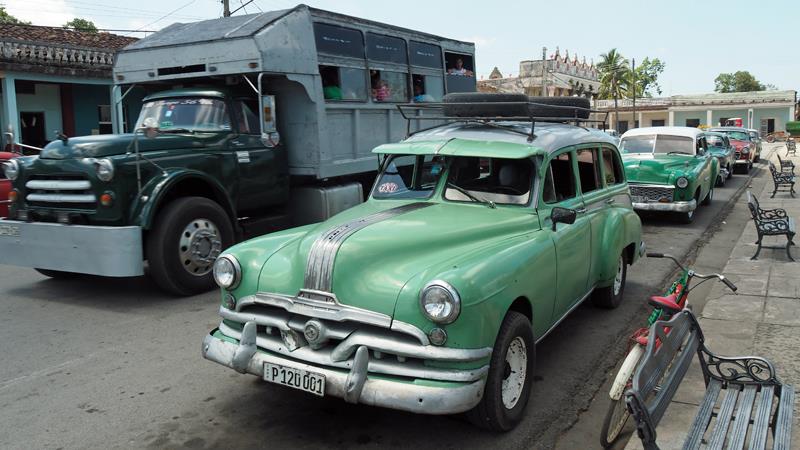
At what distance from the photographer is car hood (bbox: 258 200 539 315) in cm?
360

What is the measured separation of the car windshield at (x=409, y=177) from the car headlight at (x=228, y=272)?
1.56 metres

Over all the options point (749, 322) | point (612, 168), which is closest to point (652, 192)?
point (612, 168)

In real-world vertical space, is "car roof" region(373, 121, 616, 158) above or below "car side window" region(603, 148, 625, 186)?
above

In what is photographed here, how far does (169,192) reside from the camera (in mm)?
7031

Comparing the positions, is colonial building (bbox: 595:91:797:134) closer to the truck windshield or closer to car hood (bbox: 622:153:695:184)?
car hood (bbox: 622:153:695:184)

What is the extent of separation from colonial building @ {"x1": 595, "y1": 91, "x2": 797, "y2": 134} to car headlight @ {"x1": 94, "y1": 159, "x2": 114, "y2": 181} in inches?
2303

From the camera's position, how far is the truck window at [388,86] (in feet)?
→ 33.8

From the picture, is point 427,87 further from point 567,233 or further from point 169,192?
point 567,233

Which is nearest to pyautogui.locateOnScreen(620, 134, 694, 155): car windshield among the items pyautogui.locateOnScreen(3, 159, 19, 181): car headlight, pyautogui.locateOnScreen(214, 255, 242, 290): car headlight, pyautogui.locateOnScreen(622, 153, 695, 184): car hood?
pyautogui.locateOnScreen(622, 153, 695, 184): car hood

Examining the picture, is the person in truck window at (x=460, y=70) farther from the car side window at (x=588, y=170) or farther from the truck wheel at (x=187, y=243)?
the car side window at (x=588, y=170)

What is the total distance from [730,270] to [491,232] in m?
5.16

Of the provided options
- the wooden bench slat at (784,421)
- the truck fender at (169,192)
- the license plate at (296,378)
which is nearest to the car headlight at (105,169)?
the truck fender at (169,192)

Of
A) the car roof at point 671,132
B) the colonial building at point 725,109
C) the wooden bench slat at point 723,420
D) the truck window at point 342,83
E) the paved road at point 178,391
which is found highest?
the colonial building at point 725,109

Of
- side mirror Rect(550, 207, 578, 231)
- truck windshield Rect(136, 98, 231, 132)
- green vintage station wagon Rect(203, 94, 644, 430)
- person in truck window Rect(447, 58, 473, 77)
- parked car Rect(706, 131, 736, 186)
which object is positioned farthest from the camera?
A: parked car Rect(706, 131, 736, 186)
